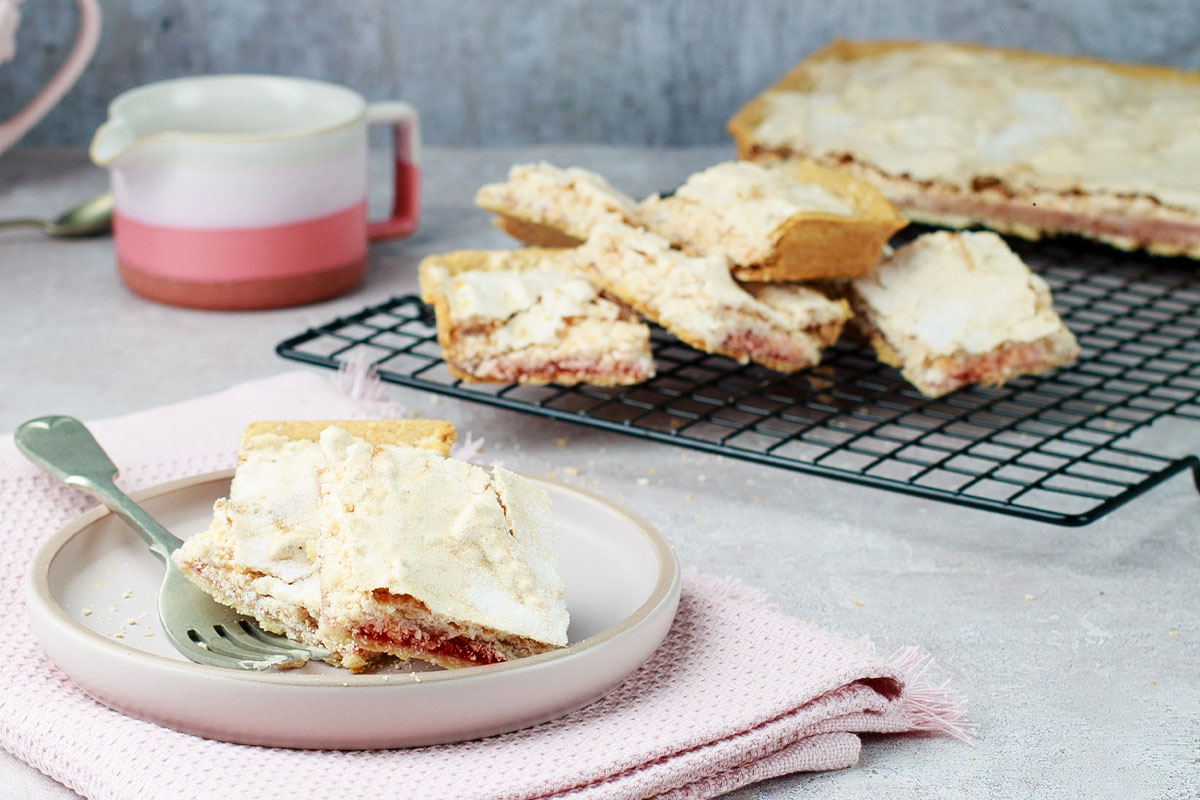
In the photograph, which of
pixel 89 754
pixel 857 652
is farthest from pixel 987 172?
pixel 89 754

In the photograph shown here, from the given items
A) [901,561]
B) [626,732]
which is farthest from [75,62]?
[626,732]

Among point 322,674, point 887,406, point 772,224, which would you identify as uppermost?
point 772,224

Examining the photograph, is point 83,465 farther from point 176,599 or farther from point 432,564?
point 432,564

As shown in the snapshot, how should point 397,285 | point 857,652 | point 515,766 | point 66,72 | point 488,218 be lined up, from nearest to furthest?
point 515,766 < point 857,652 < point 397,285 < point 66,72 < point 488,218

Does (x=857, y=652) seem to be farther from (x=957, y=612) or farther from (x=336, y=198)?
(x=336, y=198)

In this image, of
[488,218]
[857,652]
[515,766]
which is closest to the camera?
[515,766]

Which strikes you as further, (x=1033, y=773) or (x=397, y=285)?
(x=397, y=285)
